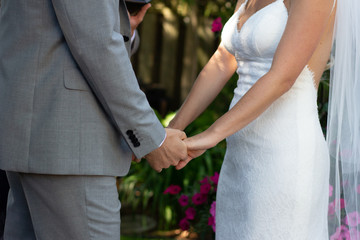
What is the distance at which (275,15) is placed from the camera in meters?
2.05

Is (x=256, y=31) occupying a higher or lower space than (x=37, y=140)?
higher

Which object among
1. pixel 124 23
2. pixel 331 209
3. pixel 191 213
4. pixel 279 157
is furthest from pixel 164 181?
pixel 124 23

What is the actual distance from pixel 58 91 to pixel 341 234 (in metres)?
1.42

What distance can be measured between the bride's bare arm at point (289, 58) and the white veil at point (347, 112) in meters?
0.18

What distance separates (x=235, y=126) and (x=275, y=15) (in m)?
0.48

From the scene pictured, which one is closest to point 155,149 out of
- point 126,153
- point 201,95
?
point 126,153

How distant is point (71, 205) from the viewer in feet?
5.85

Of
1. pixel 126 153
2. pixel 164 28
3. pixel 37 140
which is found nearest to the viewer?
pixel 37 140

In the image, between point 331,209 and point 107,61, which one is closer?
point 107,61

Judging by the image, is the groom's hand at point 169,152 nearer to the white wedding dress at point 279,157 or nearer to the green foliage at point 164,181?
the white wedding dress at point 279,157

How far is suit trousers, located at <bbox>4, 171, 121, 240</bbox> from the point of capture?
5.86 feet

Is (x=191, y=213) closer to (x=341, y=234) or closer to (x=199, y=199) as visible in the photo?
(x=199, y=199)

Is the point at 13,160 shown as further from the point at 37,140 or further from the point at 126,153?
the point at 126,153

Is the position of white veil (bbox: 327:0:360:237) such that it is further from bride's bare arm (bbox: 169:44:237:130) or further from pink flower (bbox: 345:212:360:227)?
bride's bare arm (bbox: 169:44:237:130)
